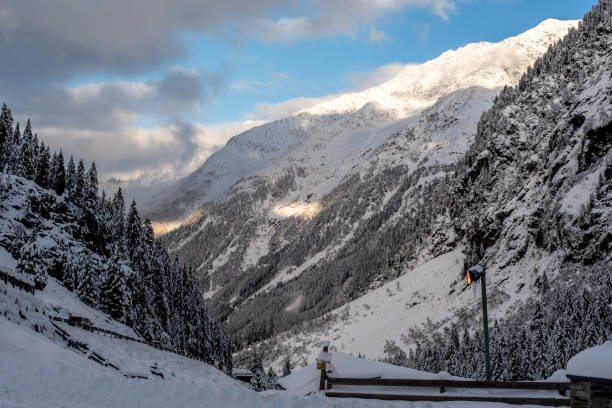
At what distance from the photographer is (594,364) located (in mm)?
10633

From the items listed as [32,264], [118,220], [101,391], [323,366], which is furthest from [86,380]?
[118,220]

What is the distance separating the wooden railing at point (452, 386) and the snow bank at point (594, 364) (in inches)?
55.3

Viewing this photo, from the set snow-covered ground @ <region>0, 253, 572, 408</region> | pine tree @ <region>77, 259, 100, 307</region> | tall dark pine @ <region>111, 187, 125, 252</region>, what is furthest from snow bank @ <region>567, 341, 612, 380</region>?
tall dark pine @ <region>111, 187, 125, 252</region>

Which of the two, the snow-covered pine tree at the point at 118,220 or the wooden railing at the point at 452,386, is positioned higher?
the snow-covered pine tree at the point at 118,220

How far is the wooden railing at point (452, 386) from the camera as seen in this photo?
1242 centimetres

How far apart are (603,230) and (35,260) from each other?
82.9 metres

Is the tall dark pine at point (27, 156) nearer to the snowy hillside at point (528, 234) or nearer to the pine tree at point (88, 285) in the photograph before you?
the pine tree at point (88, 285)

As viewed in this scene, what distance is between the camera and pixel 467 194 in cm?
16000

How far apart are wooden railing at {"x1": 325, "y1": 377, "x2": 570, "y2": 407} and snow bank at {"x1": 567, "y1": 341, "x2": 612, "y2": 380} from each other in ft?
4.61

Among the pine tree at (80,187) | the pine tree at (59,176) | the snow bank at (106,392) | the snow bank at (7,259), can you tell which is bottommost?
the snow bank at (106,392)

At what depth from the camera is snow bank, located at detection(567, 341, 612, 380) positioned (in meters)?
10.4

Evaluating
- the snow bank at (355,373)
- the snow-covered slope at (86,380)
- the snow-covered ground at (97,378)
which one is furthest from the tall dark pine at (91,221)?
the snow bank at (355,373)

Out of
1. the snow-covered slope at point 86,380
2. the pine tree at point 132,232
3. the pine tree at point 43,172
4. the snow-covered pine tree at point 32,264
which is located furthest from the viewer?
the pine tree at point 43,172

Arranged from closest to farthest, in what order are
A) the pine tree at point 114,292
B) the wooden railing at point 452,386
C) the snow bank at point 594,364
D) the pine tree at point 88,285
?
the snow bank at point 594,364
the wooden railing at point 452,386
the pine tree at point 88,285
the pine tree at point 114,292
